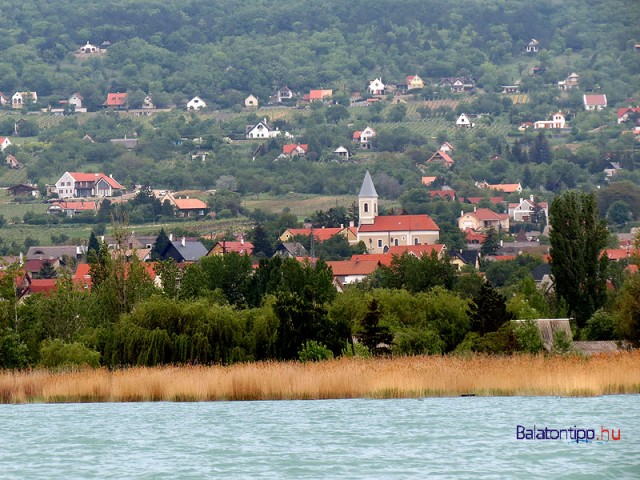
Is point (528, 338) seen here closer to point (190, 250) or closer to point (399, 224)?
point (190, 250)

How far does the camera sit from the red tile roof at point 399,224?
17012 cm

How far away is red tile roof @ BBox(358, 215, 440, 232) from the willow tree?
10307cm

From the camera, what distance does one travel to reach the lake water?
30.2 m

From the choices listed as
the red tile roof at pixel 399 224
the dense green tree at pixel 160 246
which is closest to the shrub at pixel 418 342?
the dense green tree at pixel 160 246

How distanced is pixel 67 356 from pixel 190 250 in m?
99.0

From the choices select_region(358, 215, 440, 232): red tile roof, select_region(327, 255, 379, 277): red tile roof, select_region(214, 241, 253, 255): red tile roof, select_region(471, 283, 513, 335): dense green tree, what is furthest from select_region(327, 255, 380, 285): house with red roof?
select_region(471, 283, 513, 335): dense green tree

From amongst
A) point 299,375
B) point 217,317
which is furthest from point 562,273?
point 299,375

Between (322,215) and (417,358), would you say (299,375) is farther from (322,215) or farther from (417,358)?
(322,215)

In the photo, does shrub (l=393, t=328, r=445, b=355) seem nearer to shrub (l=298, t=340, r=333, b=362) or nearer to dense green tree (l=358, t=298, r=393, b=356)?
dense green tree (l=358, t=298, r=393, b=356)

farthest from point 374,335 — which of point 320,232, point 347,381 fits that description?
point 320,232

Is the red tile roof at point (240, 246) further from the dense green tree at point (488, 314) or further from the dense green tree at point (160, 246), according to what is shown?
the dense green tree at point (488, 314)

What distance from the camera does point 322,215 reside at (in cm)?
17825

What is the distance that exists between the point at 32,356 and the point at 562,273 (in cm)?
2325

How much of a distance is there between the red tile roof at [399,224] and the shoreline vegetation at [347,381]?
12508cm
